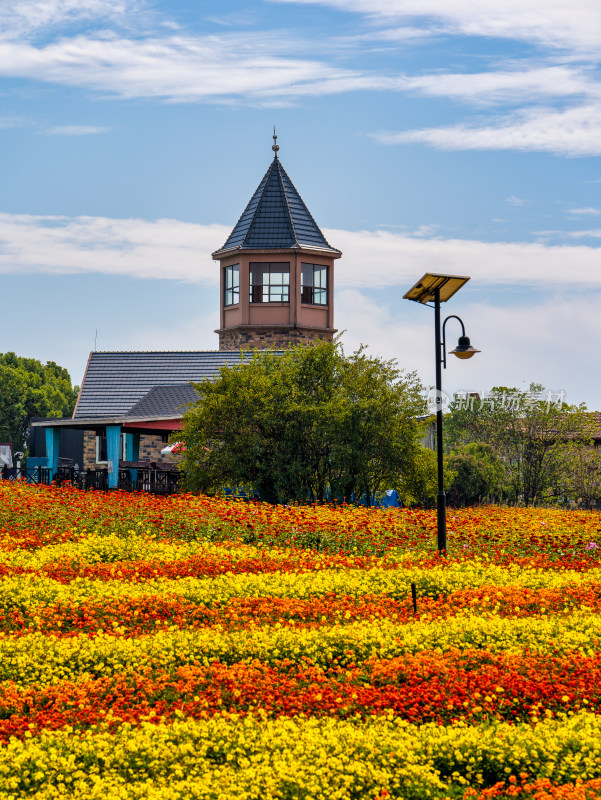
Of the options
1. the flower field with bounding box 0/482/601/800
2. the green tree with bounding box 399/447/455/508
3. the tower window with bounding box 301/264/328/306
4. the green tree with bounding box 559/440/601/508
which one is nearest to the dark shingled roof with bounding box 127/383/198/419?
the tower window with bounding box 301/264/328/306

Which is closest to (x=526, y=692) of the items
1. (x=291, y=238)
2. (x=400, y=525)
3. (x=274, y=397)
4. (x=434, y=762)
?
(x=434, y=762)

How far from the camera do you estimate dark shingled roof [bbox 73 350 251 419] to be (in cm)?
3616

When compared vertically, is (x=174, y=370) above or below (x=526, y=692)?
above

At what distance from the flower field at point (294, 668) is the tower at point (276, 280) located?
23.6 m

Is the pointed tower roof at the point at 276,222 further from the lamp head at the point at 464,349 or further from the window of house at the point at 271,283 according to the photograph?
the lamp head at the point at 464,349

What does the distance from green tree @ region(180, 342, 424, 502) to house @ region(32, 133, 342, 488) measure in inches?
429

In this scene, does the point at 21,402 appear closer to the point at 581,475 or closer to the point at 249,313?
the point at 249,313

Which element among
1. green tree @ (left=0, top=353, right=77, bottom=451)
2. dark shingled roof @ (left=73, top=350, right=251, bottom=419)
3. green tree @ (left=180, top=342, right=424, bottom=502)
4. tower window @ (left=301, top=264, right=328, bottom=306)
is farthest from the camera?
green tree @ (left=0, top=353, right=77, bottom=451)

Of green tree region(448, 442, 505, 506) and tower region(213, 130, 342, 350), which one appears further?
tower region(213, 130, 342, 350)

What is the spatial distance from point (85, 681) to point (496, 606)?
545cm

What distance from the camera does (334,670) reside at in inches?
361

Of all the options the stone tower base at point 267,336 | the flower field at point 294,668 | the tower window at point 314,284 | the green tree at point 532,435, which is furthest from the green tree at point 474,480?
the flower field at point 294,668

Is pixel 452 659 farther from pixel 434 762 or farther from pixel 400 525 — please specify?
pixel 400 525

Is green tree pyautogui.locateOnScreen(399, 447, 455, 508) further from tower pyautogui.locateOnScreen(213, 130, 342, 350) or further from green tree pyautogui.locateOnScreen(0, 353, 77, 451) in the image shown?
green tree pyautogui.locateOnScreen(0, 353, 77, 451)
